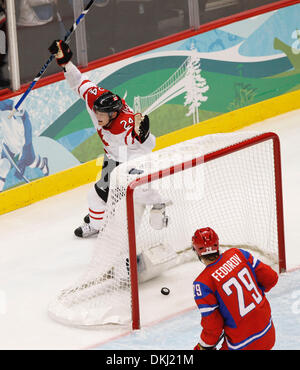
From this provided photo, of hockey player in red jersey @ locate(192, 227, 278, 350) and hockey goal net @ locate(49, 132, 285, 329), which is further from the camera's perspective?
hockey goal net @ locate(49, 132, 285, 329)

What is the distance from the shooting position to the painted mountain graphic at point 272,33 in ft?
26.4

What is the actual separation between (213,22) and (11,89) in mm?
1960

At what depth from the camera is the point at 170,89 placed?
7.55 m

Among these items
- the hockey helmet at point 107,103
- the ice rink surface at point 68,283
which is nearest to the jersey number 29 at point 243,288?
the ice rink surface at point 68,283

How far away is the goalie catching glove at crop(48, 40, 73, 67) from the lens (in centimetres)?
591

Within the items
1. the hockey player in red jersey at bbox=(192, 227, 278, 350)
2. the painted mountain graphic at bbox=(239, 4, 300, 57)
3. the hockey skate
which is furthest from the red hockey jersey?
the painted mountain graphic at bbox=(239, 4, 300, 57)

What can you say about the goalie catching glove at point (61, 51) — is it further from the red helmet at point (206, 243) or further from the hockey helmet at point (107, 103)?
the red helmet at point (206, 243)

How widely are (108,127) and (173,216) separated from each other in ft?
2.17

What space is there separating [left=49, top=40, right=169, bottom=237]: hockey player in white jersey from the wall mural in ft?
2.77

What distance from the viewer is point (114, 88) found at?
722 cm

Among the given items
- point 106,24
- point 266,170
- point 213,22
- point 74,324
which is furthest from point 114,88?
point 74,324

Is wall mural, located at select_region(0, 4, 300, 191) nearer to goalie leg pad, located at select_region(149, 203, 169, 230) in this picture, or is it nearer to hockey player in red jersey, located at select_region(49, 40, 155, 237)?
hockey player in red jersey, located at select_region(49, 40, 155, 237)

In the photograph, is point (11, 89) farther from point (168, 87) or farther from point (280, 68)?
point (280, 68)

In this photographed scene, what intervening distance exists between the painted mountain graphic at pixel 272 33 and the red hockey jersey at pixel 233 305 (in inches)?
165
